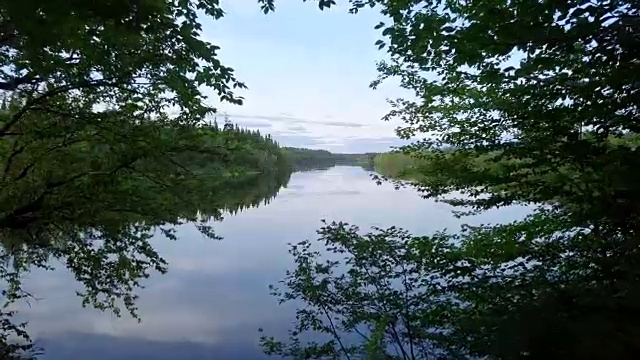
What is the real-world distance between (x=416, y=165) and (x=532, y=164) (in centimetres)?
159

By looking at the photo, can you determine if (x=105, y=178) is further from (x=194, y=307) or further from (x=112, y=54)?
(x=194, y=307)

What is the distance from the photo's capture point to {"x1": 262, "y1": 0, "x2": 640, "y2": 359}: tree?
2.12 m

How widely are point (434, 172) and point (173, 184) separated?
7.84 feet

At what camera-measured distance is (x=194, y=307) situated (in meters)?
8.85

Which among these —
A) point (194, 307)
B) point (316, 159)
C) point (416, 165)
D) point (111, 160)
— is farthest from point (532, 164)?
point (316, 159)

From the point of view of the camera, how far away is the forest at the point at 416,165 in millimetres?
2160

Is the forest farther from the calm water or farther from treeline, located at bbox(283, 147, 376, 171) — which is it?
treeline, located at bbox(283, 147, 376, 171)

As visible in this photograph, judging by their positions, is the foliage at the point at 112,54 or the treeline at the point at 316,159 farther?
the treeline at the point at 316,159

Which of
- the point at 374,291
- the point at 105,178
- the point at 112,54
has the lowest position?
the point at 374,291

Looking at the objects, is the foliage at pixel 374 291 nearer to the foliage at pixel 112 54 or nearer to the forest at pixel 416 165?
the forest at pixel 416 165

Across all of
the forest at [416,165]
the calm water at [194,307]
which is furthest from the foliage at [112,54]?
the calm water at [194,307]

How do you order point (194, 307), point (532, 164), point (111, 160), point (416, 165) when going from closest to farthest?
point (532, 164) < point (111, 160) < point (416, 165) < point (194, 307)

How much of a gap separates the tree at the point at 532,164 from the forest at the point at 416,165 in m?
0.01

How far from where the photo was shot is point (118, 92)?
4.29m
